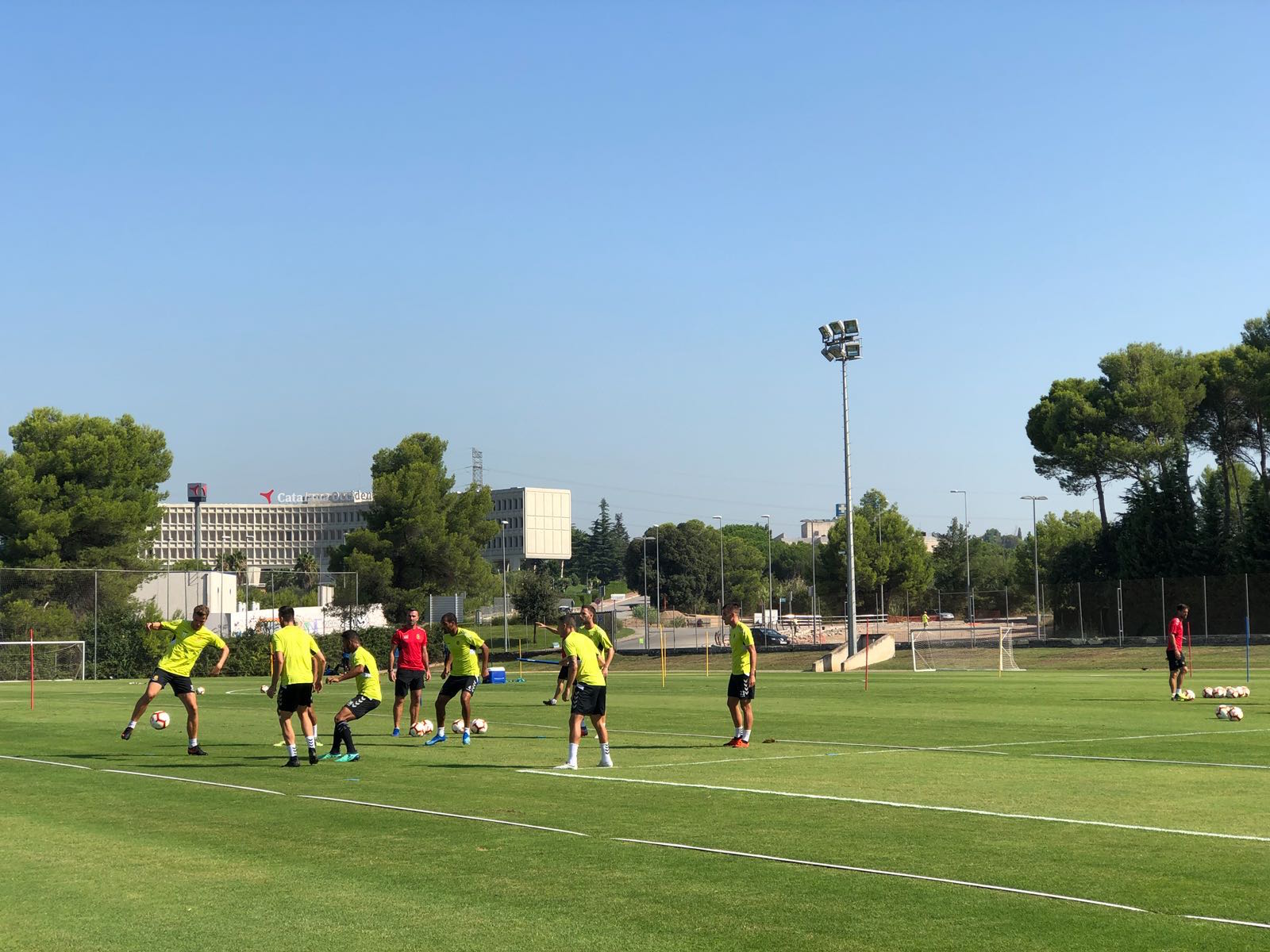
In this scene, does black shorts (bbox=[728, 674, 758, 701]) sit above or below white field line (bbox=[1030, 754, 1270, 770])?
above

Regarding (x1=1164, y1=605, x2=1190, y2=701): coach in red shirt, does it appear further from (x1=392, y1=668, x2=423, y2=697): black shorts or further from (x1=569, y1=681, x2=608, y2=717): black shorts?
(x1=569, y1=681, x2=608, y2=717): black shorts

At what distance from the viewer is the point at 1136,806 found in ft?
Answer: 45.5

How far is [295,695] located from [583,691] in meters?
4.04

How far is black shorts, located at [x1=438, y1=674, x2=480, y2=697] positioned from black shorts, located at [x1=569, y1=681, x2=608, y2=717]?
520 cm

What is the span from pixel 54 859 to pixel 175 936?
3.64 meters

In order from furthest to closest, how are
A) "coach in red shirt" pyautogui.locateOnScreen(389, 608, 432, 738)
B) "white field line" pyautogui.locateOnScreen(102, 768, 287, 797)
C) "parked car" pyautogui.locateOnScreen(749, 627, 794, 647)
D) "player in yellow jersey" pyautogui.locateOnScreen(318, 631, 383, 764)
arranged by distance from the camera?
1. "parked car" pyautogui.locateOnScreen(749, 627, 794, 647)
2. "coach in red shirt" pyautogui.locateOnScreen(389, 608, 432, 738)
3. "player in yellow jersey" pyautogui.locateOnScreen(318, 631, 383, 764)
4. "white field line" pyautogui.locateOnScreen(102, 768, 287, 797)

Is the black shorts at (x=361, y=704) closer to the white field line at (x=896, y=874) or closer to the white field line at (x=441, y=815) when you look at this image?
the white field line at (x=441, y=815)

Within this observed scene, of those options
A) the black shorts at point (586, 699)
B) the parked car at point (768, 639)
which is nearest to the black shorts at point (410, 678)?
the black shorts at point (586, 699)

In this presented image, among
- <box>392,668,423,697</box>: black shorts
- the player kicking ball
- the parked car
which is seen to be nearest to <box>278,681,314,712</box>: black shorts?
the player kicking ball

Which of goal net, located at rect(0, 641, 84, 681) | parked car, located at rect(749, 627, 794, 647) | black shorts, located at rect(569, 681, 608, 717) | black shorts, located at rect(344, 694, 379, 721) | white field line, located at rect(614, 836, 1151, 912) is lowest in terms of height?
parked car, located at rect(749, 627, 794, 647)

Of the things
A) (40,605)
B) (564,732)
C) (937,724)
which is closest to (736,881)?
(564,732)

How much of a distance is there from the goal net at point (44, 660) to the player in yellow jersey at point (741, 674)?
38.6m

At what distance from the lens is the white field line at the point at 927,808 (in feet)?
39.4

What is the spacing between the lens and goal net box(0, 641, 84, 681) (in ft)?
177
